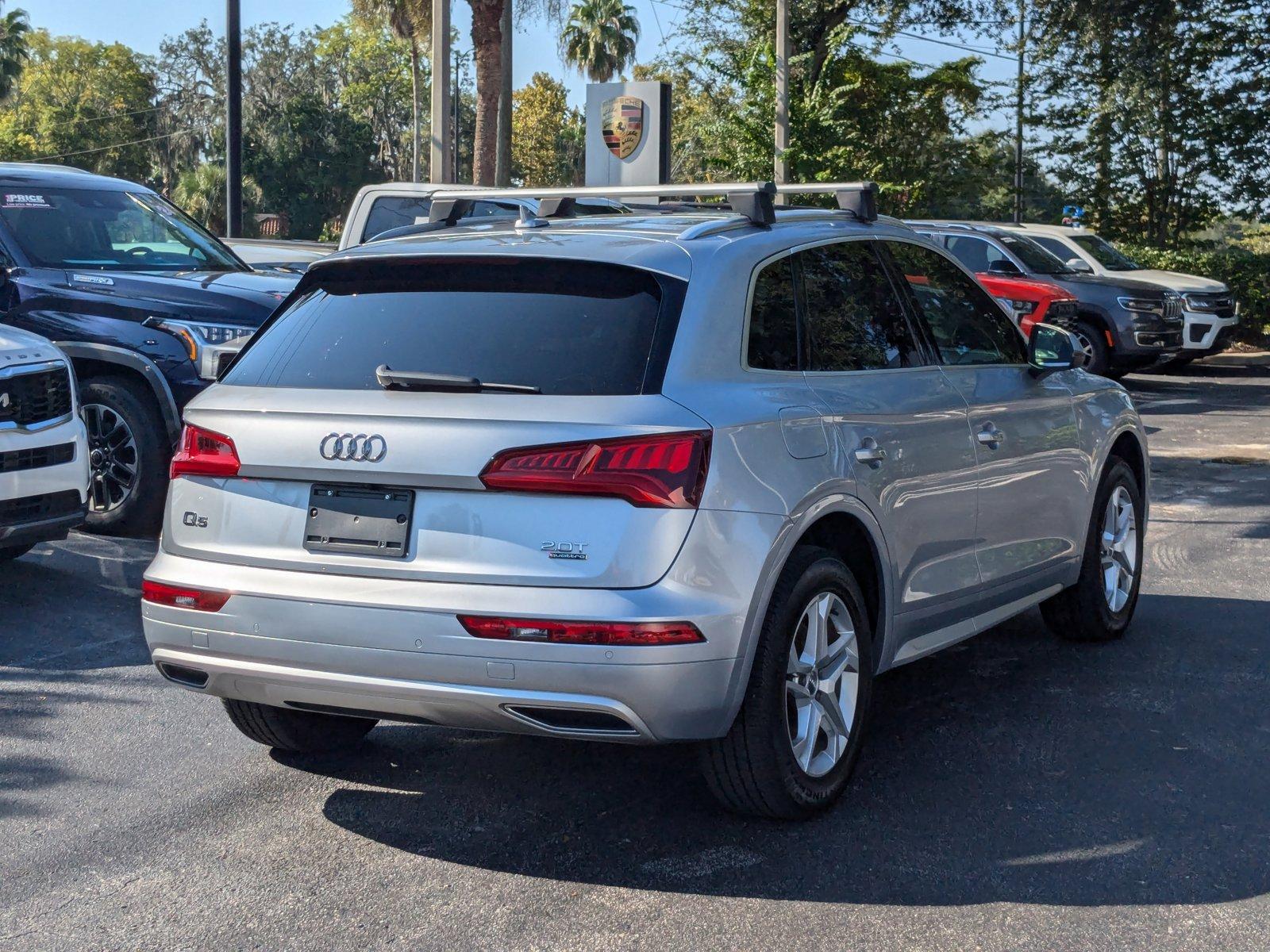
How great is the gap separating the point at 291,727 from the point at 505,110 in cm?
2739

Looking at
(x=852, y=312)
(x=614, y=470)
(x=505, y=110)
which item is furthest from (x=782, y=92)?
(x=614, y=470)

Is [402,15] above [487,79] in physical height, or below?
above

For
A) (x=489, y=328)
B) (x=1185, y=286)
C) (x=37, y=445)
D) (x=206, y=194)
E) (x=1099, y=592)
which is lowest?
(x=1099, y=592)

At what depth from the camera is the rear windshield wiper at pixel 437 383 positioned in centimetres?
409

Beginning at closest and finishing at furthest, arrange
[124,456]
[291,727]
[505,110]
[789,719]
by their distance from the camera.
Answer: [789,719] < [291,727] < [124,456] < [505,110]

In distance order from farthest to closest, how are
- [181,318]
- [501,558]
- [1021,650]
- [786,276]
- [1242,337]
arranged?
[1242,337], [181,318], [1021,650], [786,276], [501,558]

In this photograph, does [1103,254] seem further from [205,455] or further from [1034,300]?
[205,455]

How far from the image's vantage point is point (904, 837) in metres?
4.37

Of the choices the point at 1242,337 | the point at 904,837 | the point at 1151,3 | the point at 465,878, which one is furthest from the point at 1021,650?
the point at 1151,3

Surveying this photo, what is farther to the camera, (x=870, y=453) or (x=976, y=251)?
(x=976, y=251)

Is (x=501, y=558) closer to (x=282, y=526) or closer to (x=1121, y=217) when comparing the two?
(x=282, y=526)

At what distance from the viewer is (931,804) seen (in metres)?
4.64

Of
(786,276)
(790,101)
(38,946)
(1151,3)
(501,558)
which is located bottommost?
(38,946)

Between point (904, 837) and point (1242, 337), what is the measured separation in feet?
80.0
